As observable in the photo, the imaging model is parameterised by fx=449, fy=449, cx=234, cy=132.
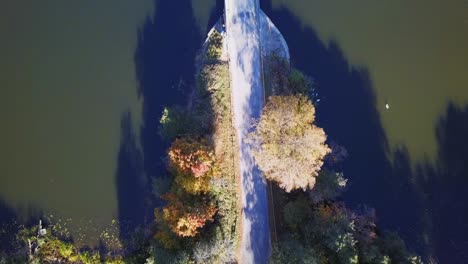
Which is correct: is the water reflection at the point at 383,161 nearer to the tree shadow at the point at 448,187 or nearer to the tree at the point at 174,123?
the tree shadow at the point at 448,187

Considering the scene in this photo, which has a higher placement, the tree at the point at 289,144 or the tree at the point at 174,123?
the tree at the point at 174,123

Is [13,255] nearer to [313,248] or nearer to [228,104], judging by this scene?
[228,104]

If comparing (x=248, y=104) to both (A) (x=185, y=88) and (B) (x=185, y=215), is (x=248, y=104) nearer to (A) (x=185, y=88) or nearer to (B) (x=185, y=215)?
(A) (x=185, y=88)

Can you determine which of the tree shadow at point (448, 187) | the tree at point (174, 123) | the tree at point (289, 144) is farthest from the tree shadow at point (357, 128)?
the tree at point (174, 123)

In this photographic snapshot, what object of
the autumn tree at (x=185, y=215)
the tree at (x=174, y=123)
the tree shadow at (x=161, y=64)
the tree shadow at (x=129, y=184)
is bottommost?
the autumn tree at (x=185, y=215)

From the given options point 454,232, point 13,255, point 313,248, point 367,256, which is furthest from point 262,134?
point 13,255

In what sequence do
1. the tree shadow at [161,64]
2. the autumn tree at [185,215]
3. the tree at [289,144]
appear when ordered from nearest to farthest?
the tree at [289,144] < the autumn tree at [185,215] < the tree shadow at [161,64]
